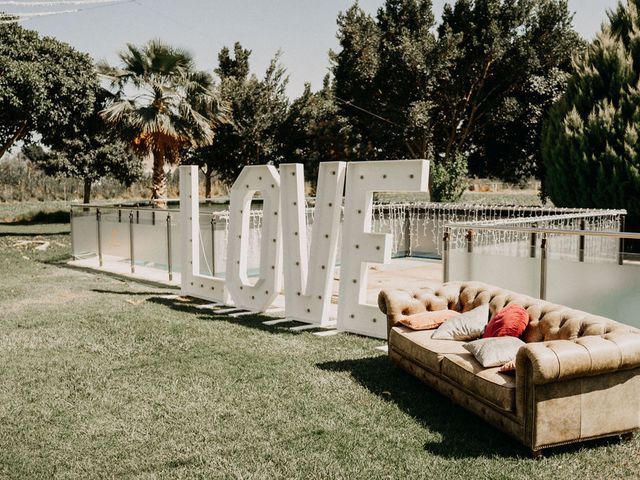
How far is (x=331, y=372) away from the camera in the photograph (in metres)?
5.78

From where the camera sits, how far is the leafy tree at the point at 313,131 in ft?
85.5

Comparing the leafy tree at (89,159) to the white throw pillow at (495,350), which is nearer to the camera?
the white throw pillow at (495,350)

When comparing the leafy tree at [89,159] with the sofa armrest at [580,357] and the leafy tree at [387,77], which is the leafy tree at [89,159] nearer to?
the leafy tree at [387,77]

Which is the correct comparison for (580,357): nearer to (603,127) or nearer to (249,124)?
(603,127)

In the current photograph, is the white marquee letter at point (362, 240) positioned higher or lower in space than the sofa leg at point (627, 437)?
higher

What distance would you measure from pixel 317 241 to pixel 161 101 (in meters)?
13.5

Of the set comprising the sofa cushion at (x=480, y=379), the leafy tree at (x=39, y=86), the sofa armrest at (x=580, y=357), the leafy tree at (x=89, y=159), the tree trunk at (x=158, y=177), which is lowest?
the sofa cushion at (x=480, y=379)

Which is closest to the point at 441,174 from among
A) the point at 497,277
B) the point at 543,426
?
the point at 497,277

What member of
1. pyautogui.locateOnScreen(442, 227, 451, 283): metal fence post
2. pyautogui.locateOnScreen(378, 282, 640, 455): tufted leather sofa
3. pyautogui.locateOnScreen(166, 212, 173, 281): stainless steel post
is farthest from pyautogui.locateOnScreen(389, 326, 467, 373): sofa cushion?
pyautogui.locateOnScreen(166, 212, 173, 281): stainless steel post

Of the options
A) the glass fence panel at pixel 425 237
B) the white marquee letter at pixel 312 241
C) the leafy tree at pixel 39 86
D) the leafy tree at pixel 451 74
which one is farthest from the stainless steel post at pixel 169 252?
the leafy tree at pixel 451 74

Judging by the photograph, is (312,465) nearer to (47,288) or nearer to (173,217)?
(47,288)

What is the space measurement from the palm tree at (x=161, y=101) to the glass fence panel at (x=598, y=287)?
15281 mm

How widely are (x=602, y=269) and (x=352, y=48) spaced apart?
20.6 m

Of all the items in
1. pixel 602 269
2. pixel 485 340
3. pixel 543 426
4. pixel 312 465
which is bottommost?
pixel 312 465
